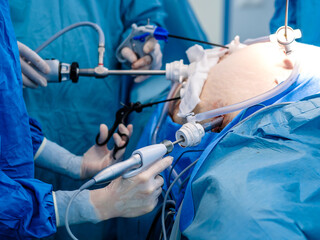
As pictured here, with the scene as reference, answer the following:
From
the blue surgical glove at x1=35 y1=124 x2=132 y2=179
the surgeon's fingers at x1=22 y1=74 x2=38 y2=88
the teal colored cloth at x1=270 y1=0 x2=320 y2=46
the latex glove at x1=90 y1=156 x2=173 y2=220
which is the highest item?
the teal colored cloth at x1=270 y1=0 x2=320 y2=46

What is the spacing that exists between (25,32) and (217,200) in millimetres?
1037

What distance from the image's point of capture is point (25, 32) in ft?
4.26

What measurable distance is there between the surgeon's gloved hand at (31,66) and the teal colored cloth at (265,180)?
0.69m

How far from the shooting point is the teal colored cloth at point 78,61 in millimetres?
1302

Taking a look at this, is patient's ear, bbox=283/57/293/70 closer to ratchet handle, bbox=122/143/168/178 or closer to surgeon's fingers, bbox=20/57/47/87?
ratchet handle, bbox=122/143/168/178

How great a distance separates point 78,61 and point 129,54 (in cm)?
21

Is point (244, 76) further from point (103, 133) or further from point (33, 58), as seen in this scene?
point (33, 58)

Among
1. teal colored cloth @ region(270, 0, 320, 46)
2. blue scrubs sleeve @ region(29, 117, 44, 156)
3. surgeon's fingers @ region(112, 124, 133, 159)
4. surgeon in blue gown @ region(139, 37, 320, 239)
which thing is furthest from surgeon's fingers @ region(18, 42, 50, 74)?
teal colored cloth @ region(270, 0, 320, 46)

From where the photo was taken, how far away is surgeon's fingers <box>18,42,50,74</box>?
1.09 metres

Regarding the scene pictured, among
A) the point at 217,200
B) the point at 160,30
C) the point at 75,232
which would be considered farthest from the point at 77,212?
the point at 160,30

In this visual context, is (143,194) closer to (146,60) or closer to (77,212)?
(77,212)

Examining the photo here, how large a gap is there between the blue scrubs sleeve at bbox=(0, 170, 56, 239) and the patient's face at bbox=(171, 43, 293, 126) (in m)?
0.47

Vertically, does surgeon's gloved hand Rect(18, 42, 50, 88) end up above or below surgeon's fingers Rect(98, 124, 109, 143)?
above

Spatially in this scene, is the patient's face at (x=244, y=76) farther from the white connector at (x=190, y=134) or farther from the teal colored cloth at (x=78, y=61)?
the teal colored cloth at (x=78, y=61)
